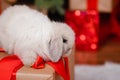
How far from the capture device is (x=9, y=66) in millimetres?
733

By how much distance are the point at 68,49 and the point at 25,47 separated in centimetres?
12

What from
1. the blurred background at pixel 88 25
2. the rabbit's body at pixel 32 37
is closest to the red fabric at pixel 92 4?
the blurred background at pixel 88 25

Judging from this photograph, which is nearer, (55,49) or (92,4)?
(55,49)

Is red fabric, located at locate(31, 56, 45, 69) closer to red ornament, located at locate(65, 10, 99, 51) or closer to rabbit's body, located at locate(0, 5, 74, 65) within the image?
rabbit's body, located at locate(0, 5, 74, 65)

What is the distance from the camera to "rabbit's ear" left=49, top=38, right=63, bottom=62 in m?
0.74

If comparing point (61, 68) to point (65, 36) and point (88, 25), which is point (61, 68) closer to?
point (65, 36)

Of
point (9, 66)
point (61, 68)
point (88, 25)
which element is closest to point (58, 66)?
point (61, 68)

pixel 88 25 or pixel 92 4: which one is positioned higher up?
pixel 92 4

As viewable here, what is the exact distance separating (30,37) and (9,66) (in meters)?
0.09

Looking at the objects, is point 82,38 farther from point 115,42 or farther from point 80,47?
point 115,42

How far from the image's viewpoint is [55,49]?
751 millimetres

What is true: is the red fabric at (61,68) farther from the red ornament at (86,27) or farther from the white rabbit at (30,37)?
the red ornament at (86,27)

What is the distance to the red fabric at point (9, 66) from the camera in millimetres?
711

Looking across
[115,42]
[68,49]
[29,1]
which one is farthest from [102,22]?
[68,49]
